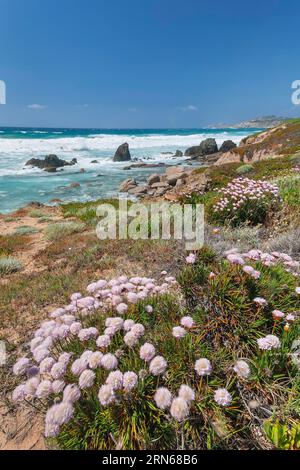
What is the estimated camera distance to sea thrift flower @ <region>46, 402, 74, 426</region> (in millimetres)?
1603

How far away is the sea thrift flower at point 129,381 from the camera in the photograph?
5.65 feet

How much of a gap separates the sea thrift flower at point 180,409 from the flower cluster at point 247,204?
5219mm

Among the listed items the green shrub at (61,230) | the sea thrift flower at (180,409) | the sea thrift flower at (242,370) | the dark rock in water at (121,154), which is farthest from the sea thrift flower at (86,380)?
the dark rock in water at (121,154)

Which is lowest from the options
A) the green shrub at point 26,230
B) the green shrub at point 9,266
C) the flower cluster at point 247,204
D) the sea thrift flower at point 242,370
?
the green shrub at point 9,266

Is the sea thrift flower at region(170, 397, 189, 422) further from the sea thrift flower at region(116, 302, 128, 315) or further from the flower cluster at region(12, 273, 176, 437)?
the sea thrift flower at region(116, 302, 128, 315)

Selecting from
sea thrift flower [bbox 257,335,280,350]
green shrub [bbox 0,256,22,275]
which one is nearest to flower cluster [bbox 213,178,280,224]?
sea thrift flower [bbox 257,335,280,350]

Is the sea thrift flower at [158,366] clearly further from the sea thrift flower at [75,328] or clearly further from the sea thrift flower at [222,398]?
the sea thrift flower at [75,328]

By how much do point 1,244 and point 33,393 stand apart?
8.33 m

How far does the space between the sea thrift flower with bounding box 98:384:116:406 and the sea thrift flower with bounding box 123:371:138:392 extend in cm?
10

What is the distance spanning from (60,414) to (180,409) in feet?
2.52

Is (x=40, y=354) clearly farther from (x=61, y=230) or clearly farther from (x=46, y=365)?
(x=61, y=230)
